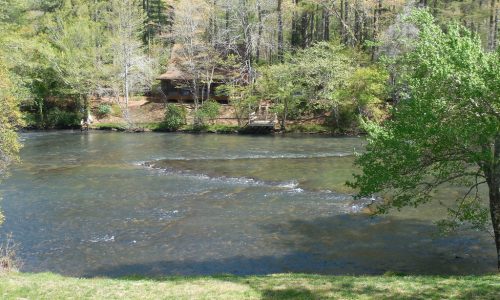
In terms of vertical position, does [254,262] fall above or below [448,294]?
below

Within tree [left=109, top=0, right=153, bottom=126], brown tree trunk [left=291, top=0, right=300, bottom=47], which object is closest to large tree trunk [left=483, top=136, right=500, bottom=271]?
tree [left=109, top=0, right=153, bottom=126]

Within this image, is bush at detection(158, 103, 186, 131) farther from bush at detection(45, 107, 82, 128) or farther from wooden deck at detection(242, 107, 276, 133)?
bush at detection(45, 107, 82, 128)

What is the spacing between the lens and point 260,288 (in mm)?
11688

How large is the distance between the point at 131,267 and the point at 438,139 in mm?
10638

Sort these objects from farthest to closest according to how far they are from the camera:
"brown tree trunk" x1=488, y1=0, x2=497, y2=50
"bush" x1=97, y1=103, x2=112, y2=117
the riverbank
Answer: "bush" x1=97, y1=103, x2=112, y2=117 < the riverbank < "brown tree trunk" x1=488, y1=0, x2=497, y2=50

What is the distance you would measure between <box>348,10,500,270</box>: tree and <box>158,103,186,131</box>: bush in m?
38.3

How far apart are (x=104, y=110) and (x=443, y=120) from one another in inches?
1950

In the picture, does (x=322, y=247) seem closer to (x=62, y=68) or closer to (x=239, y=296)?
(x=239, y=296)

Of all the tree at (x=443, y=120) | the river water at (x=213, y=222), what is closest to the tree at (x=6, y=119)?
the river water at (x=213, y=222)

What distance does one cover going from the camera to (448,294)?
10.8m

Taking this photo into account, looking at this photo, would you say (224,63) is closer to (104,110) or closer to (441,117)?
(104,110)

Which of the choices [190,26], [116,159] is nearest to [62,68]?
[190,26]

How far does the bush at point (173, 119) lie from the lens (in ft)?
170

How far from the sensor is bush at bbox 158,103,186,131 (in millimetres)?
51906
